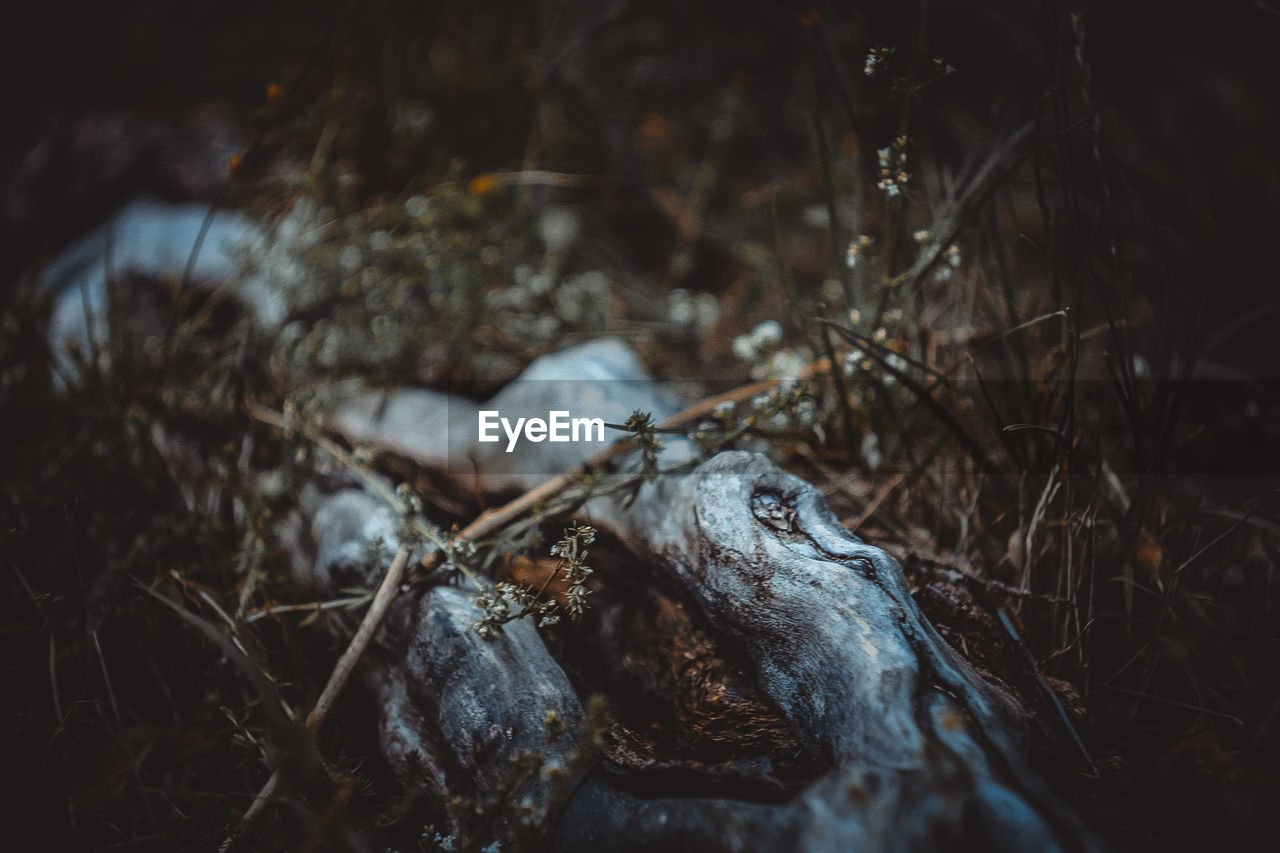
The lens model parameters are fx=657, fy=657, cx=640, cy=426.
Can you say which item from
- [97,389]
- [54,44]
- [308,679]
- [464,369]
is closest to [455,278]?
[464,369]

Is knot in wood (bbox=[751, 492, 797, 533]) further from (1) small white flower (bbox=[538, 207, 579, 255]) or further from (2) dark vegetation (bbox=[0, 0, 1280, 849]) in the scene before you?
(1) small white flower (bbox=[538, 207, 579, 255])

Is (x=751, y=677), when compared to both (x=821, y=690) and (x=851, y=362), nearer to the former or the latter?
(x=821, y=690)

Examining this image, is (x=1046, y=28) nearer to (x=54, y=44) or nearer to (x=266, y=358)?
(x=266, y=358)

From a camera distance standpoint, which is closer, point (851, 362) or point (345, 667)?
point (345, 667)

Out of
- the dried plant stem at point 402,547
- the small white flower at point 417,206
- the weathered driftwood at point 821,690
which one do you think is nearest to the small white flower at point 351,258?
the small white flower at point 417,206

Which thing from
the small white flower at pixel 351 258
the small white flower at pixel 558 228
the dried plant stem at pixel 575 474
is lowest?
the dried plant stem at pixel 575 474

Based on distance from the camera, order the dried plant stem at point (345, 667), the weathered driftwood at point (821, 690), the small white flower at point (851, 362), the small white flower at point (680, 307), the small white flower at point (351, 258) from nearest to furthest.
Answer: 1. the weathered driftwood at point (821, 690)
2. the dried plant stem at point (345, 667)
3. the small white flower at point (851, 362)
4. the small white flower at point (351, 258)
5. the small white flower at point (680, 307)

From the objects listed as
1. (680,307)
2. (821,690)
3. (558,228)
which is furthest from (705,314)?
(821,690)

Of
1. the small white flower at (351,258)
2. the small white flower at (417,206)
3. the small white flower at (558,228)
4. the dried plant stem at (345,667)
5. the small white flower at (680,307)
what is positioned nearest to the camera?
the dried plant stem at (345,667)

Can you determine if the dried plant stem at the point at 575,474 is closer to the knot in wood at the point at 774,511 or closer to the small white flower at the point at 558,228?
the knot in wood at the point at 774,511

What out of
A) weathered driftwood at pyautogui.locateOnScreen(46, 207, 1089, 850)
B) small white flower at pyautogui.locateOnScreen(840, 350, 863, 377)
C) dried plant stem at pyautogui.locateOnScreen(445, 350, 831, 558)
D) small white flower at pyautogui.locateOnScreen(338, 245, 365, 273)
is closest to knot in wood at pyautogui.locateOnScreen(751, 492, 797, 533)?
weathered driftwood at pyautogui.locateOnScreen(46, 207, 1089, 850)
